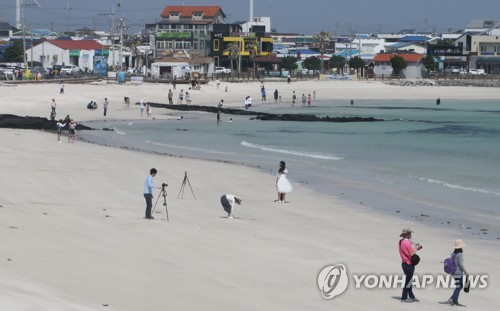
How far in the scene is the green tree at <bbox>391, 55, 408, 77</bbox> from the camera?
132750 mm

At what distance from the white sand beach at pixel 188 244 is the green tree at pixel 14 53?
3916 inches

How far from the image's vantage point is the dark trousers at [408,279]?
13555mm

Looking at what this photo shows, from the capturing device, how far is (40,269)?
13914mm

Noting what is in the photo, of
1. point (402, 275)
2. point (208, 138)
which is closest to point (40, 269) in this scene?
point (402, 275)

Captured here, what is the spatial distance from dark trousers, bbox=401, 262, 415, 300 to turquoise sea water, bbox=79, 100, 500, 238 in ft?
26.5

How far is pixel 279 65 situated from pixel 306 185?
4428 inches

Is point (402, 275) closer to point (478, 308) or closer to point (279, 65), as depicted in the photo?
point (478, 308)

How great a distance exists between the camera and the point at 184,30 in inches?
5108

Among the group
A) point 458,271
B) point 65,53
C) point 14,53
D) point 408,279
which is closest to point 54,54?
point 65,53

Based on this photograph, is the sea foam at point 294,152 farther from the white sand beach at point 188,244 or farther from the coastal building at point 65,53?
the coastal building at point 65,53

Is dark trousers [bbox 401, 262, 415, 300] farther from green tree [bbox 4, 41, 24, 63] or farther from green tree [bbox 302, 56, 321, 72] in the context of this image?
green tree [bbox 302, 56, 321, 72]

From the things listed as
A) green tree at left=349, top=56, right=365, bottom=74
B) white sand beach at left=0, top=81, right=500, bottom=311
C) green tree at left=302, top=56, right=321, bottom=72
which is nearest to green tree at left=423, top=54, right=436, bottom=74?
green tree at left=349, top=56, right=365, bottom=74

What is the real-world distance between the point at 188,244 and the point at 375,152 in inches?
1067

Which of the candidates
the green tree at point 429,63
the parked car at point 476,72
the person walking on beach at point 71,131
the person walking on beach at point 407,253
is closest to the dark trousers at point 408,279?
the person walking on beach at point 407,253
